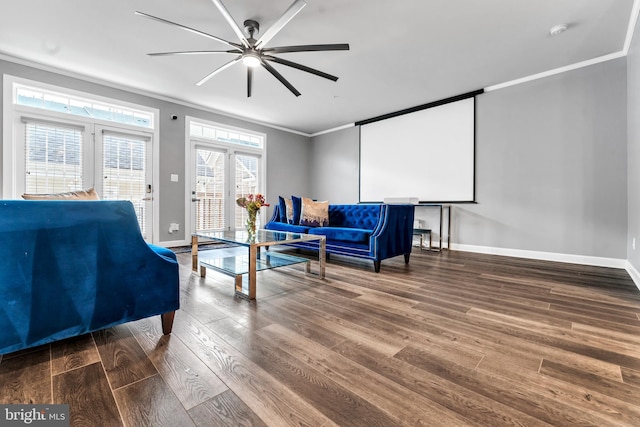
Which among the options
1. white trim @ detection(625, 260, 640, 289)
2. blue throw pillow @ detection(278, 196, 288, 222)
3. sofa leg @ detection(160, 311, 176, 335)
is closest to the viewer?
sofa leg @ detection(160, 311, 176, 335)

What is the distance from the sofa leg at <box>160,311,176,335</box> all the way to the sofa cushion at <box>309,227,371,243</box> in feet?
7.45

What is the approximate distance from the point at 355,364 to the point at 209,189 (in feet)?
16.4

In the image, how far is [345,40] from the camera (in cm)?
321

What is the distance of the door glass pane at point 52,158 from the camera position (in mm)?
3764

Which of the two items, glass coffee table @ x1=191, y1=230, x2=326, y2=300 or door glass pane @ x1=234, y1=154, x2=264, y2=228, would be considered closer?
glass coffee table @ x1=191, y1=230, x2=326, y2=300

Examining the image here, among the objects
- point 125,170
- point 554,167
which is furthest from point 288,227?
point 554,167

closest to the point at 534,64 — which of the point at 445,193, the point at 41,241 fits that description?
the point at 445,193

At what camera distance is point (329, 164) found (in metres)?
6.96

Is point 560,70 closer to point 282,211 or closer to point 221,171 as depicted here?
point 282,211

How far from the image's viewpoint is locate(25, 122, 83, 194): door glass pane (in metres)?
3.76

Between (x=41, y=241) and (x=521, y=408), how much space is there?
6.91 feet

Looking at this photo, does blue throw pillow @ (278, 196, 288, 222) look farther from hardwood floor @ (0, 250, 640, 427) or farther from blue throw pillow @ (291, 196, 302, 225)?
hardwood floor @ (0, 250, 640, 427)

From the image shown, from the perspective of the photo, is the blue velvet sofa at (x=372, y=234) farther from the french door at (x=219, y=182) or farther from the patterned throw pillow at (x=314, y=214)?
the french door at (x=219, y=182)
